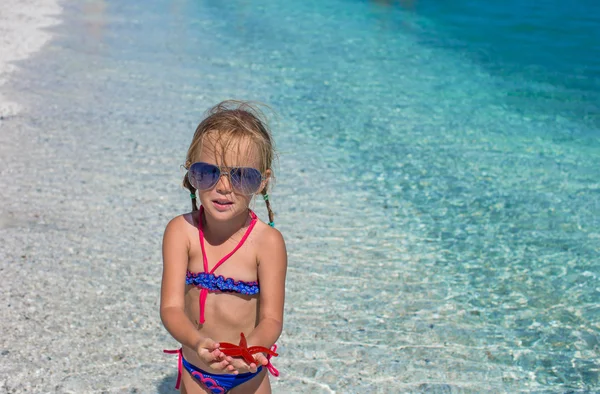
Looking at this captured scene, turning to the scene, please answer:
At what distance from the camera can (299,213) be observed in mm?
5188

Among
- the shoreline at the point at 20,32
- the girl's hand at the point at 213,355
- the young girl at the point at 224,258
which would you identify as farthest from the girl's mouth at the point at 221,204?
the shoreline at the point at 20,32

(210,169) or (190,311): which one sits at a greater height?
(210,169)

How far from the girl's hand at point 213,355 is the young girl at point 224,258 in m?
0.08

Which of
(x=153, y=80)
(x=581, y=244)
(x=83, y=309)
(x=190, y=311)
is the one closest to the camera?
(x=190, y=311)

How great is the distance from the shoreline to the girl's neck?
444cm

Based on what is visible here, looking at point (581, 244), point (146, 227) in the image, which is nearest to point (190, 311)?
point (146, 227)

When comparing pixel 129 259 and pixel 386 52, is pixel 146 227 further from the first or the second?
pixel 386 52

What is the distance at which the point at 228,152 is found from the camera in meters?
2.38

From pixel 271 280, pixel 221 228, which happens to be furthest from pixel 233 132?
pixel 271 280

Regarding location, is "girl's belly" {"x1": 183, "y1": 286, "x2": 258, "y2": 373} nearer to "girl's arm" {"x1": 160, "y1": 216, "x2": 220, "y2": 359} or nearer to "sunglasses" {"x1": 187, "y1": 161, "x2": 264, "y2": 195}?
"girl's arm" {"x1": 160, "y1": 216, "x2": 220, "y2": 359}

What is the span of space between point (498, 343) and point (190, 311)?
75.6 inches

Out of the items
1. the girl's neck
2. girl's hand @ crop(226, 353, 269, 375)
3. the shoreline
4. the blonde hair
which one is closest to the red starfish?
girl's hand @ crop(226, 353, 269, 375)

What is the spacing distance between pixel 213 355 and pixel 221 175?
0.54 m

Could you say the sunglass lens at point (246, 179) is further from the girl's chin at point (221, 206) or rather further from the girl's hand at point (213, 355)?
the girl's hand at point (213, 355)
